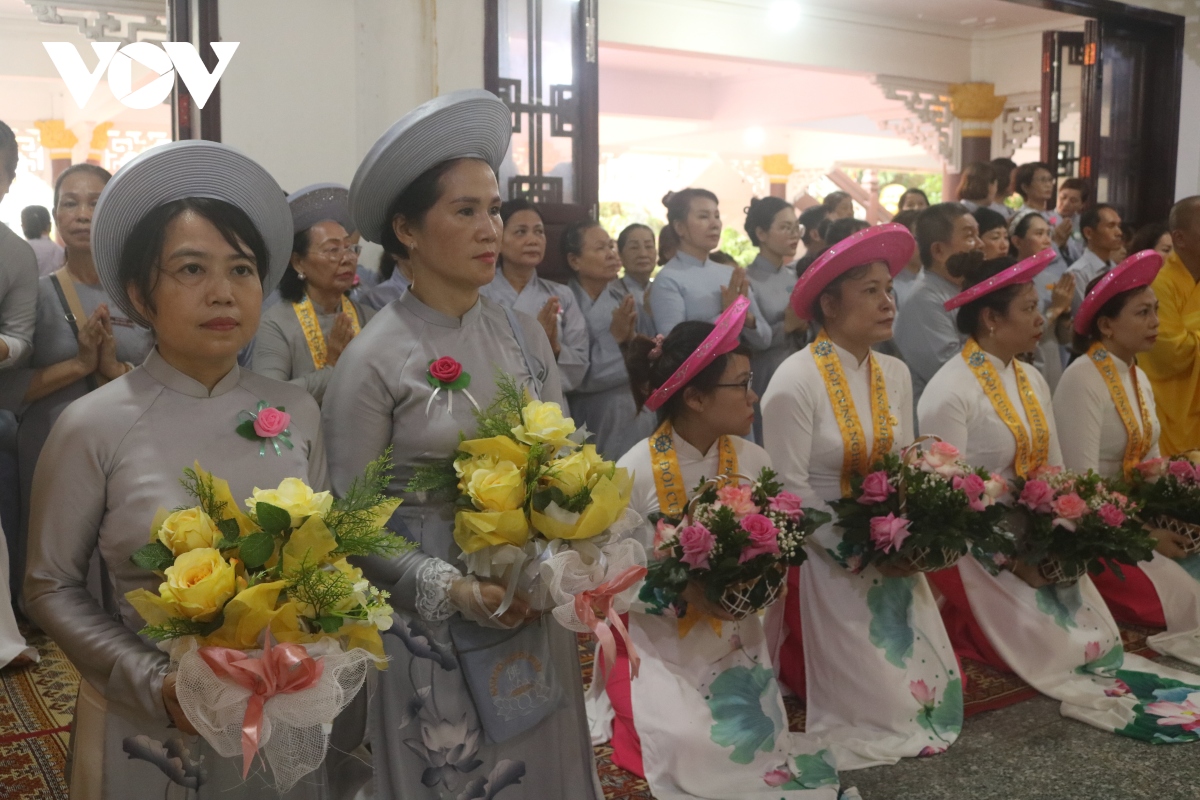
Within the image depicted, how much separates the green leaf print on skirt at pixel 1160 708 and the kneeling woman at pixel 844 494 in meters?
0.50

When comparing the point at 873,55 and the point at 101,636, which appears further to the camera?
the point at 873,55

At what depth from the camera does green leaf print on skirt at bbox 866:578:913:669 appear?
3.10 meters

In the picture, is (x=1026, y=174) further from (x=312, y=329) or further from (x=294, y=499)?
(x=294, y=499)

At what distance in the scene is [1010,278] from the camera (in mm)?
3646

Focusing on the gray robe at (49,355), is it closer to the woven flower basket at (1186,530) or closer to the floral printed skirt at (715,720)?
the floral printed skirt at (715,720)

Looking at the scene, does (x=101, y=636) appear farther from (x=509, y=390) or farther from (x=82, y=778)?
(x=509, y=390)

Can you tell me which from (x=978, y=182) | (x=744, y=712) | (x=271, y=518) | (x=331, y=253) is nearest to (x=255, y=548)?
(x=271, y=518)

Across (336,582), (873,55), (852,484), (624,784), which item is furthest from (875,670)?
(873,55)

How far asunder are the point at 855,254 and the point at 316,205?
172 cm

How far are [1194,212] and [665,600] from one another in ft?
11.5

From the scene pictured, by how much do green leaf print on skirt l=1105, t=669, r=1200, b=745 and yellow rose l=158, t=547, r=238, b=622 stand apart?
2599mm

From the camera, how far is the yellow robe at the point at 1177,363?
483 centimetres

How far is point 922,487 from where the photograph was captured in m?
3.01

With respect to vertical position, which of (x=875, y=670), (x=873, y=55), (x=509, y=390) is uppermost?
(x=873, y=55)
